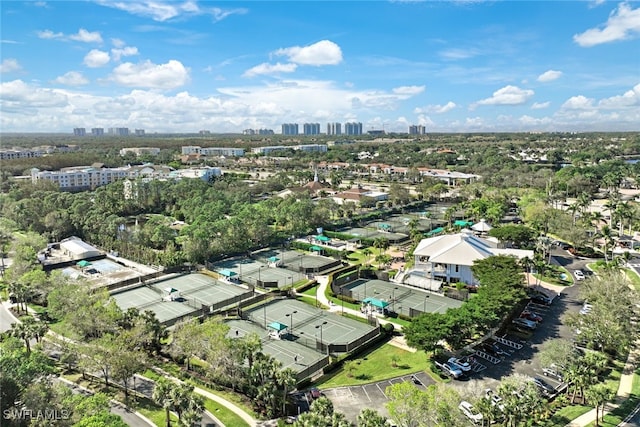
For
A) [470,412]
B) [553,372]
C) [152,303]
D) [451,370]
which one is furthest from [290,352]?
[553,372]

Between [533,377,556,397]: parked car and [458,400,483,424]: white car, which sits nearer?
[458,400,483,424]: white car

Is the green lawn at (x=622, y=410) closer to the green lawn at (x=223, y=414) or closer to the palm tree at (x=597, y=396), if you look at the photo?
the palm tree at (x=597, y=396)

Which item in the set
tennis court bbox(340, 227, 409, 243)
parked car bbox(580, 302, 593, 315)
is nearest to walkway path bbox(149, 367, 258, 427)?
parked car bbox(580, 302, 593, 315)

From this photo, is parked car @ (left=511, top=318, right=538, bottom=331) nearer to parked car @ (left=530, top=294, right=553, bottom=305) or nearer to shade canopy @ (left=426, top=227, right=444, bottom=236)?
parked car @ (left=530, top=294, right=553, bottom=305)

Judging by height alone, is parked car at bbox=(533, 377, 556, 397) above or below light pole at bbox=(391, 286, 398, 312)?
below

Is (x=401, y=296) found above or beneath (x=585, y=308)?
beneath

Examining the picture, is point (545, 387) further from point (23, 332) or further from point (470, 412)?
point (23, 332)

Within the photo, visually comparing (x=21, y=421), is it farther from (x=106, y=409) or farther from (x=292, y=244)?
(x=292, y=244)

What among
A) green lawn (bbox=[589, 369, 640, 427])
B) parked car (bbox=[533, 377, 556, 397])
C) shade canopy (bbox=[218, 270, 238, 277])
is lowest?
green lawn (bbox=[589, 369, 640, 427])
